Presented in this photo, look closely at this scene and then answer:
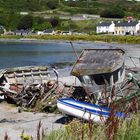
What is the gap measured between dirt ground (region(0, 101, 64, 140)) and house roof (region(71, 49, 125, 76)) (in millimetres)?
2236

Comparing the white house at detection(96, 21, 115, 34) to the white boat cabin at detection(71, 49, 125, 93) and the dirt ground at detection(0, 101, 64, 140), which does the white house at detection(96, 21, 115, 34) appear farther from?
the dirt ground at detection(0, 101, 64, 140)

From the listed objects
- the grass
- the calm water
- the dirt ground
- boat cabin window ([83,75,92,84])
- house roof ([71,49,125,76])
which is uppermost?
house roof ([71,49,125,76])

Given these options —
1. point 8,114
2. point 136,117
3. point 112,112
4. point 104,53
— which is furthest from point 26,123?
point 112,112

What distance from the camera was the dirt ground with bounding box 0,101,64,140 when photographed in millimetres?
15773

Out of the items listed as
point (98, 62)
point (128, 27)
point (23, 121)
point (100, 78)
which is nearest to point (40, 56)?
point (98, 62)

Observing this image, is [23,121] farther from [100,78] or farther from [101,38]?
[101,38]

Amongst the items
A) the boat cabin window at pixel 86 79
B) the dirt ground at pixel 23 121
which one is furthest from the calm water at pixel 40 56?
the boat cabin window at pixel 86 79

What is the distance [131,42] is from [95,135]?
124169mm

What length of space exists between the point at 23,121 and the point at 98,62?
426 centimetres

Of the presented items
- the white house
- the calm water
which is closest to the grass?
the calm water

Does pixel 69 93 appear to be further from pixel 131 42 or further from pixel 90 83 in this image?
pixel 131 42

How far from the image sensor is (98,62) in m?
19.8

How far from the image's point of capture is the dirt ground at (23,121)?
51.8ft

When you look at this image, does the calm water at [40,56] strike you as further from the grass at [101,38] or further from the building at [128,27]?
the building at [128,27]
